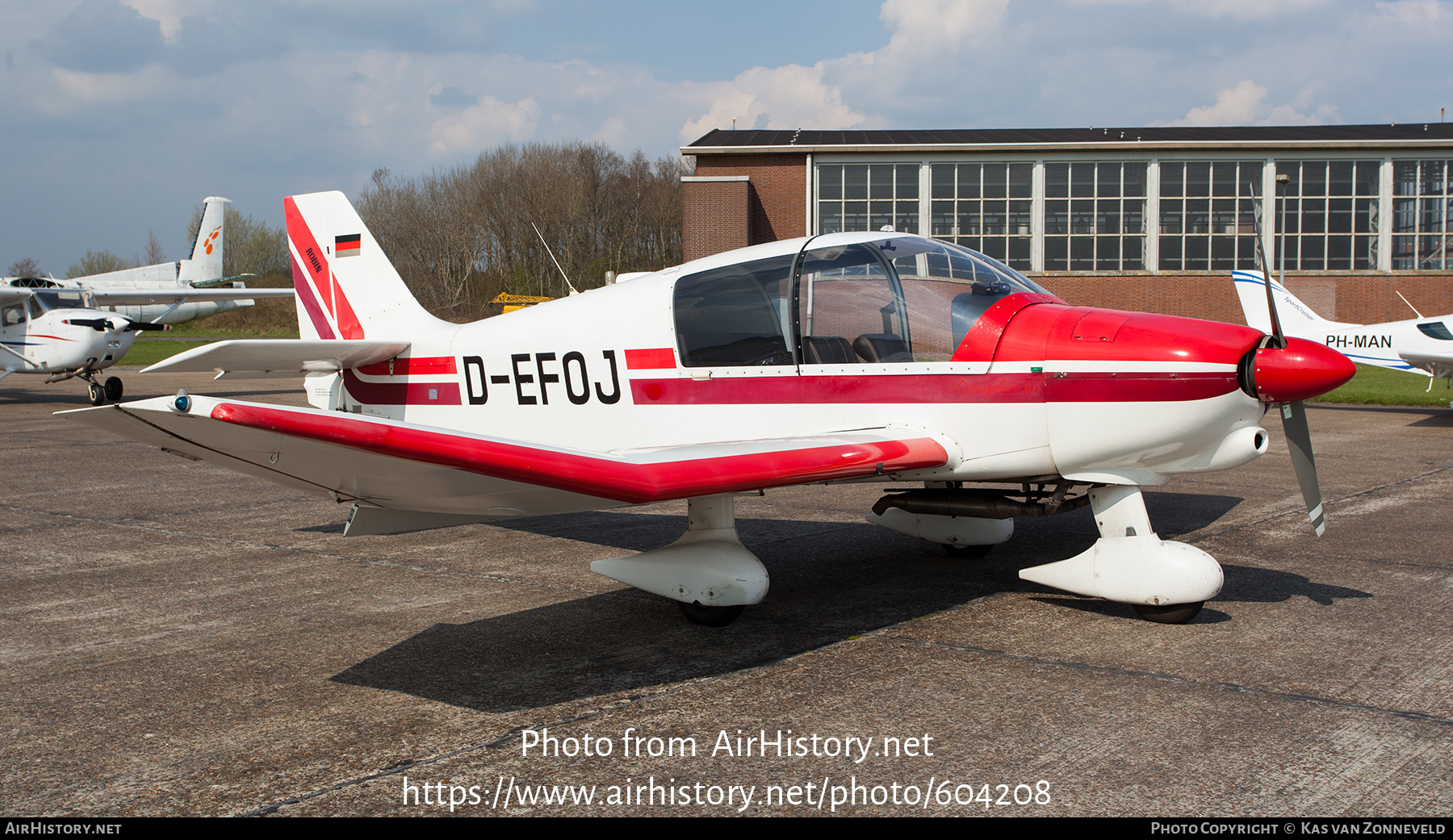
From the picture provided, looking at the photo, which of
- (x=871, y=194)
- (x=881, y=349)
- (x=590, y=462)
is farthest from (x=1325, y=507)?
(x=871, y=194)

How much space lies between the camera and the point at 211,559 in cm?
661

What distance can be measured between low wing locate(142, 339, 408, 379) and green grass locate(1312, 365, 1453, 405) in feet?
49.4

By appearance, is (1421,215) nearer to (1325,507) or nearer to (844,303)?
(1325,507)

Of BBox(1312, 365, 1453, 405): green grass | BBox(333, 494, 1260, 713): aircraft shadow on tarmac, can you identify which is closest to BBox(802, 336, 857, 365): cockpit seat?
BBox(333, 494, 1260, 713): aircraft shadow on tarmac

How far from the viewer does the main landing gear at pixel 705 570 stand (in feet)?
15.5

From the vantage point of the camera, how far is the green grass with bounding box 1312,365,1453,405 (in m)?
18.0

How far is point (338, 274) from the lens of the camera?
7453 millimetres

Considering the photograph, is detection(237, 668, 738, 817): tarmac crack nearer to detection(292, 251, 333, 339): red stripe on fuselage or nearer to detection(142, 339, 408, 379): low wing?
detection(142, 339, 408, 379): low wing

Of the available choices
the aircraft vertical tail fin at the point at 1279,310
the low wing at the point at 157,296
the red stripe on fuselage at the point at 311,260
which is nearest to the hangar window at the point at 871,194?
the aircraft vertical tail fin at the point at 1279,310

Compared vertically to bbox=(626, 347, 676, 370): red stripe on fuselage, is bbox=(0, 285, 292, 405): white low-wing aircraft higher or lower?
higher

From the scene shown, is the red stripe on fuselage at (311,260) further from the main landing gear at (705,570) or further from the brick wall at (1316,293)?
the brick wall at (1316,293)

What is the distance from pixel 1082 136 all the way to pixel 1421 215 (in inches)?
478
